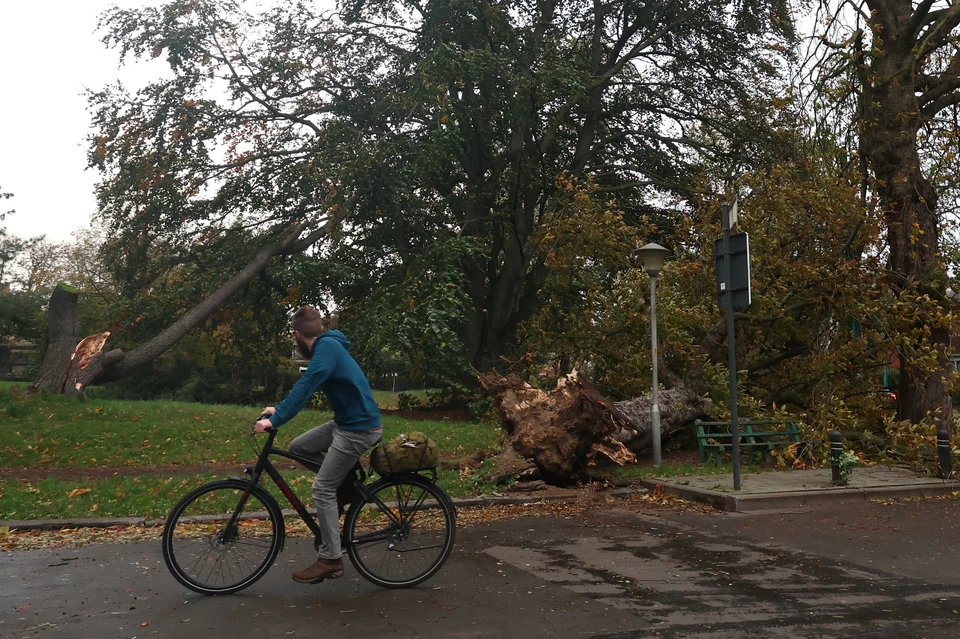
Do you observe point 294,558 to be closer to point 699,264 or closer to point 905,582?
point 905,582

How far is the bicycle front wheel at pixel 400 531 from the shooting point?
5.52 m

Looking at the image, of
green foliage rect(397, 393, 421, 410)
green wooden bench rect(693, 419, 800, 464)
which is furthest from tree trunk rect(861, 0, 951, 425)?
green foliage rect(397, 393, 421, 410)

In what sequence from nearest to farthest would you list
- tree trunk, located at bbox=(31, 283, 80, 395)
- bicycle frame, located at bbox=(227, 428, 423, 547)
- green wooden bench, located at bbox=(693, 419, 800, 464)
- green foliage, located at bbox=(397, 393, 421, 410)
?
bicycle frame, located at bbox=(227, 428, 423, 547) < green wooden bench, located at bbox=(693, 419, 800, 464) < tree trunk, located at bbox=(31, 283, 80, 395) < green foliage, located at bbox=(397, 393, 421, 410)

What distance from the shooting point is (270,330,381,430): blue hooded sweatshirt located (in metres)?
5.32

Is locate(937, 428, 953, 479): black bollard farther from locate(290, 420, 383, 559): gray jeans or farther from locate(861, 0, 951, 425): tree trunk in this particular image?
locate(290, 420, 383, 559): gray jeans

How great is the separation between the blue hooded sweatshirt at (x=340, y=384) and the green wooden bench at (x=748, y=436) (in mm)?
8361

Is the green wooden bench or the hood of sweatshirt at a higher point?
the hood of sweatshirt

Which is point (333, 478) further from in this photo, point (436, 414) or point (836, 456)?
point (436, 414)

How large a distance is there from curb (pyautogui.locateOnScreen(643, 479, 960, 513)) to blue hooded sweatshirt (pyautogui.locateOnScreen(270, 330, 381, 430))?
5255 millimetres

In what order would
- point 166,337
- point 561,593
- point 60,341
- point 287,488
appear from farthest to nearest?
1. point 166,337
2. point 60,341
3. point 287,488
4. point 561,593

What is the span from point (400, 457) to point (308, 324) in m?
1.10

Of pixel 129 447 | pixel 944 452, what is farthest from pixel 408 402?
pixel 944 452

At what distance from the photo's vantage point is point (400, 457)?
557cm

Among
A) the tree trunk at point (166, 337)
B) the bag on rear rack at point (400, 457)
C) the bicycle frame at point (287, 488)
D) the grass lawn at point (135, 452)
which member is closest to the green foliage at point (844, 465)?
the grass lawn at point (135, 452)
